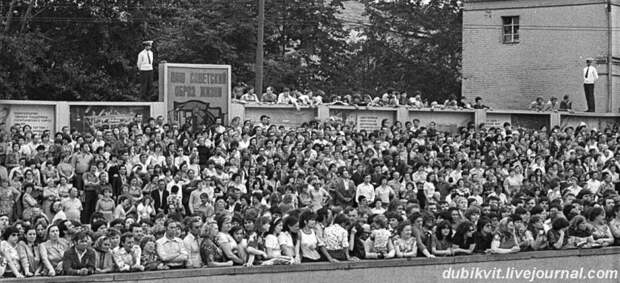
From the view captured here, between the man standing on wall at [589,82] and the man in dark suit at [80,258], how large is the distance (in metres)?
25.4

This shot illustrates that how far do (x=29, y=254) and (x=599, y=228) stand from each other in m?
10.7

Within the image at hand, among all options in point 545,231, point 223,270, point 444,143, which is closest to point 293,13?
point 444,143

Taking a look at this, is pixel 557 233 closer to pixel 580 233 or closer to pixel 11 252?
pixel 580 233

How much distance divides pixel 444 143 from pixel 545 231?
7827 millimetres

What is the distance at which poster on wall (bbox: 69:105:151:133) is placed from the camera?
2950cm

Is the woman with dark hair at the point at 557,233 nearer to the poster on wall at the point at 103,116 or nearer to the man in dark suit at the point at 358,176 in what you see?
the man in dark suit at the point at 358,176

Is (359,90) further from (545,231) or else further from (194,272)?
(194,272)

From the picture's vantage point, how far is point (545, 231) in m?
22.5

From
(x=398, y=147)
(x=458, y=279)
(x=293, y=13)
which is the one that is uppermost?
(x=293, y=13)

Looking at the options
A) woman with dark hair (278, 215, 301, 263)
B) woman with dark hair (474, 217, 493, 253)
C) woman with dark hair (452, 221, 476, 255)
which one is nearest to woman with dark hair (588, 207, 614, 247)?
woman with dark hair (474, 217, 493, 253)

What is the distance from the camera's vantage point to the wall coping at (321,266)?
58.5 ft

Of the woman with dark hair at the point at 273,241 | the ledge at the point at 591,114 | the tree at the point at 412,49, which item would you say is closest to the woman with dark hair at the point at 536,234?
the woman with dark hair at the point at 273,241

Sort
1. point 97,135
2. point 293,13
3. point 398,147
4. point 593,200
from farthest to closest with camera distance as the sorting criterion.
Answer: point 293,13, point 398,147, point 97,135, point 593,200

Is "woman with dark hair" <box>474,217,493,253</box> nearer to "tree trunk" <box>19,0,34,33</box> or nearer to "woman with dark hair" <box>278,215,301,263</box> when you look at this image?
"woman with dark hair" <box>278,215,301,263</box>
